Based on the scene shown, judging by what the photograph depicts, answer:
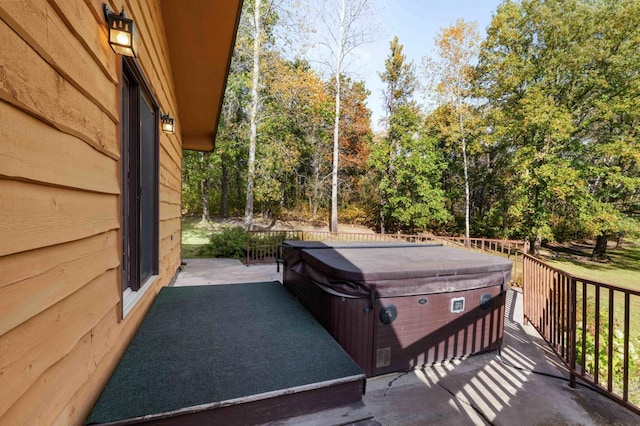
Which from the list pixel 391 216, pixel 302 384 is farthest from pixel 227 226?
pixel 302 384

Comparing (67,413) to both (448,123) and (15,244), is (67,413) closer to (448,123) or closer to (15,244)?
(15,244)

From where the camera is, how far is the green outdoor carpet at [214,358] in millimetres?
1488

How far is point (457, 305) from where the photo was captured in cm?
260

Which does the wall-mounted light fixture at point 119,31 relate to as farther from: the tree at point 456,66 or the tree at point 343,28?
the tree at point 456,66

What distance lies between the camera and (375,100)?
607 inches

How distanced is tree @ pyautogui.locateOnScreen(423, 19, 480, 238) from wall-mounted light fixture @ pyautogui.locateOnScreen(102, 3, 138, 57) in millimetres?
12886

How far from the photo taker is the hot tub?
230cm

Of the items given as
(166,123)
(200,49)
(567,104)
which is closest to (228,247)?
(166,123)

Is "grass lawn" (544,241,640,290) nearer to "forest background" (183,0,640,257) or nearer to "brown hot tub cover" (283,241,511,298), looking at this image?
"forest background" (183,0,640,257)

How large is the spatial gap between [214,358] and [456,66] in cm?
1361

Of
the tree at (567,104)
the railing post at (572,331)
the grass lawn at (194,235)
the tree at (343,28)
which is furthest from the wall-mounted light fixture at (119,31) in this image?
the tree at (567,104)

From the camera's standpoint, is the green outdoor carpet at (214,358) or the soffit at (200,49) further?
the soffit at (200,49)

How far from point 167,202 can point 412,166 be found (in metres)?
11.7

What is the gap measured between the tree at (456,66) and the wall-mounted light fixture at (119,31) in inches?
507
